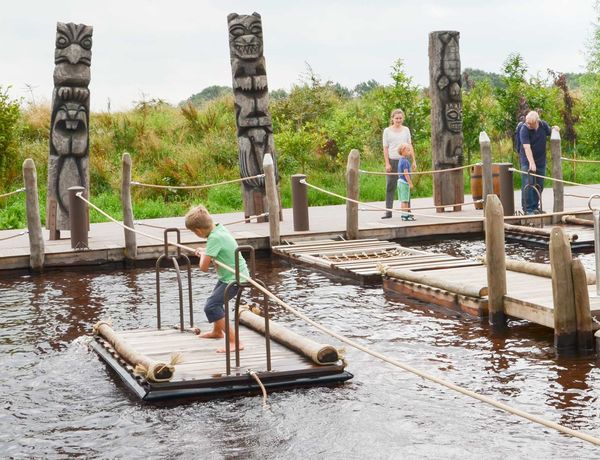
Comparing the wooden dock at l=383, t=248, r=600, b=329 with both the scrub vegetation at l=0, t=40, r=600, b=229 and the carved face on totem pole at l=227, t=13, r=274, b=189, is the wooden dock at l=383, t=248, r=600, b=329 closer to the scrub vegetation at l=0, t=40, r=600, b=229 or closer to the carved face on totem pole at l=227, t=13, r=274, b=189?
the carved face on totem pole at l=227, t=13, r=274, b=189

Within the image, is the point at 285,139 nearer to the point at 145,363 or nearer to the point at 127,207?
the point at 127,207

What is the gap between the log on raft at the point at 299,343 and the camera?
8.04 m

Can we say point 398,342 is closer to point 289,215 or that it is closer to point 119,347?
point 119,347

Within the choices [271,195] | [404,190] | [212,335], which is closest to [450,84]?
[404,190]

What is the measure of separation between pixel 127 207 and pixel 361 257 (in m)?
3.10

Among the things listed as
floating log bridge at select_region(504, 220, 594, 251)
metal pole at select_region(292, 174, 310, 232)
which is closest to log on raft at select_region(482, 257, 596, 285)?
floating log bridge at select_region(504, 220, 594, 251)

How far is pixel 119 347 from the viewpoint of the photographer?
870cm

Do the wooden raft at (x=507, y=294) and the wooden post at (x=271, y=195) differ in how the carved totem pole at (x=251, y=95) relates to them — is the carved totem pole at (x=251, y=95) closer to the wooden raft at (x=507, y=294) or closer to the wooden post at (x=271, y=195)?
the wooden post at (x=271, y=195)

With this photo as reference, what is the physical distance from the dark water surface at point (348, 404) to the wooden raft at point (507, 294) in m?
0.18

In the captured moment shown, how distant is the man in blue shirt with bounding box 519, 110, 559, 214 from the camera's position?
15.6m

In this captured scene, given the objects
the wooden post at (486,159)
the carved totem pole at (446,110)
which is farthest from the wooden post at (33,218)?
the carved totem pole at (446,110)

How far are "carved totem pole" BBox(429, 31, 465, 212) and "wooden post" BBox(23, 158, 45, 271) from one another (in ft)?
22.5

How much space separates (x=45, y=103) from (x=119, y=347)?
19108mm

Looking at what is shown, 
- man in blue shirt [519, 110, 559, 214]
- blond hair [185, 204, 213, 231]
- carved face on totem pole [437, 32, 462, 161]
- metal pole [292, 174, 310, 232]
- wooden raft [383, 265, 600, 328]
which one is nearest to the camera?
blond hair [185, 204, 213, 231]
